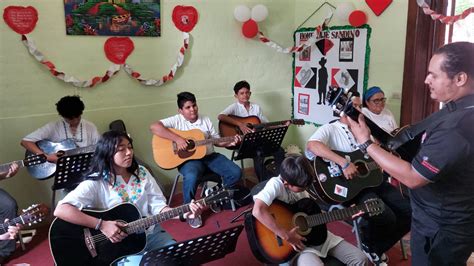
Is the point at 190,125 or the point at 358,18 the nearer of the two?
the point at 190,125

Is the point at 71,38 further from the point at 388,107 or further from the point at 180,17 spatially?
the point at 388,107

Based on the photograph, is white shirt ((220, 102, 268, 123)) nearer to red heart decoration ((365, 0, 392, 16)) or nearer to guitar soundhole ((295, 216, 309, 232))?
red heart decoration ((365, 0, 392, 16))

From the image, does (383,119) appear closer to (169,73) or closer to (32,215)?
(169,73)

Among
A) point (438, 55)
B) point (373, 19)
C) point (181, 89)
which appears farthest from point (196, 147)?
point (438, 55)

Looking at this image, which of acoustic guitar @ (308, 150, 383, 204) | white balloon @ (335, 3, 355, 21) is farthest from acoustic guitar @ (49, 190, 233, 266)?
white balloon @ (335, 3, 355, 21)

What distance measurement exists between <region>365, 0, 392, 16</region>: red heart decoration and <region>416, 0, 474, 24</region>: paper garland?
13.7 inches

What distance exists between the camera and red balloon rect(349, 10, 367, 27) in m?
3.81

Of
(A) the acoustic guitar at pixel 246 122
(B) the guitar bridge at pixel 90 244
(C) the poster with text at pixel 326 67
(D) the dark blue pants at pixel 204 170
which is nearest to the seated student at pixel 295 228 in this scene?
(B) the guitar bridge at pixel 90 244

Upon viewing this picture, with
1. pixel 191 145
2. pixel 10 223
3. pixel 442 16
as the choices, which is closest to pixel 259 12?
pixel 191 145

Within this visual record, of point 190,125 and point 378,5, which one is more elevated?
point 378,5

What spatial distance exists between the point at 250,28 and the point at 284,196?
101 inches

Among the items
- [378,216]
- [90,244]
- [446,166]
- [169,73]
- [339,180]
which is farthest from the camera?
[169,73]

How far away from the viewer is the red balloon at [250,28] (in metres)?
4.36

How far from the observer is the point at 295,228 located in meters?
2.20
